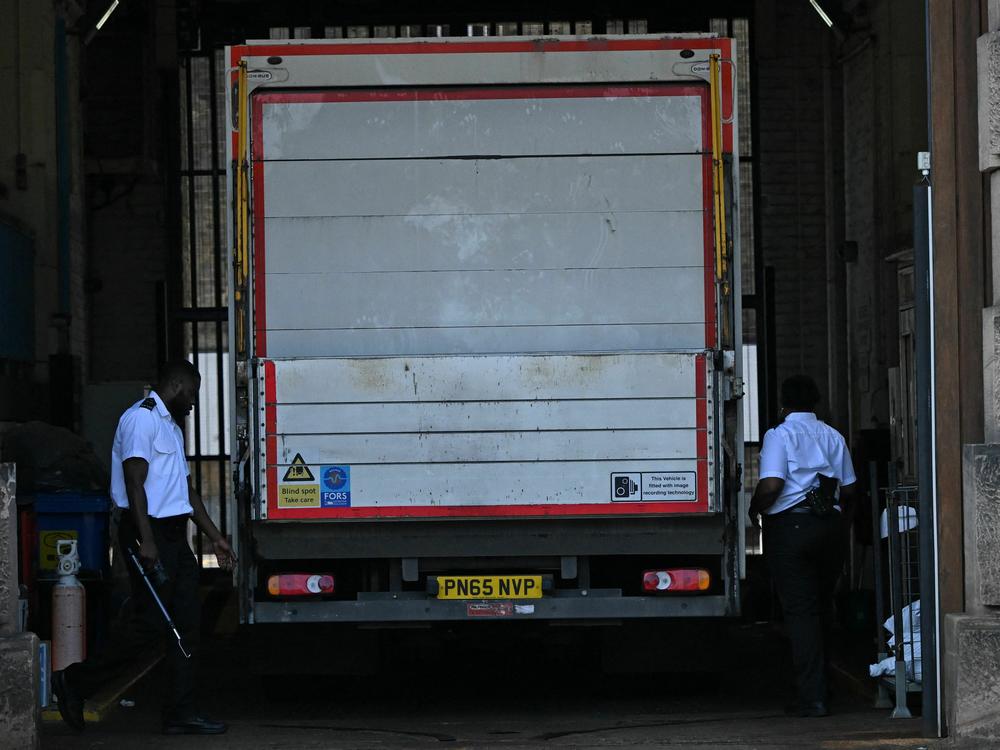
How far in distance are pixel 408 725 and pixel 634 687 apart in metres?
1.66

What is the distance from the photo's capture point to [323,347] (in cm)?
790

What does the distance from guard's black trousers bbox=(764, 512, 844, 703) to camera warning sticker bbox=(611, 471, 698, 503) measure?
80 centimetres

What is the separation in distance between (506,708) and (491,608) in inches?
51.1

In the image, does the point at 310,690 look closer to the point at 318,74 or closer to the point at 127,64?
the point at 318,74

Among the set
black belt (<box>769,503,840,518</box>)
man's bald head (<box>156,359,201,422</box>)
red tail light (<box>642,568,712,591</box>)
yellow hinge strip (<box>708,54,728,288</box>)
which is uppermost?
yellow hinge strip (<box>708,54,728,288</box>)

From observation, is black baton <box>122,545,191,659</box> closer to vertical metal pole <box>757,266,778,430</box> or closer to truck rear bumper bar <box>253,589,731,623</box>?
truck rear bumper bar <box>253,589,731,623</box>

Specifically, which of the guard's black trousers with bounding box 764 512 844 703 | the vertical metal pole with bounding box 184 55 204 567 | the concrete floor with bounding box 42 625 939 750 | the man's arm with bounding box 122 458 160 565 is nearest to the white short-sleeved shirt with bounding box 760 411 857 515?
the guard's black trousers with bounding box 764 512 844 703

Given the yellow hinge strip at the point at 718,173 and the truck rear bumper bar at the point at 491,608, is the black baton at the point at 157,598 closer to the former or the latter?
the truck rear bumper bar at the point at 491,608

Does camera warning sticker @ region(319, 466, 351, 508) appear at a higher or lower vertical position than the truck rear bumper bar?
higher

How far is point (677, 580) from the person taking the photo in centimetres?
789

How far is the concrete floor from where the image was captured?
759cm

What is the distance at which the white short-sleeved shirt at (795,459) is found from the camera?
8.20 metres

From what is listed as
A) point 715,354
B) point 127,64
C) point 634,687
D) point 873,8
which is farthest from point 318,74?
point 127,64

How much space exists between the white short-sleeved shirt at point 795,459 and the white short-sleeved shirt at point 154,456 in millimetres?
2830
